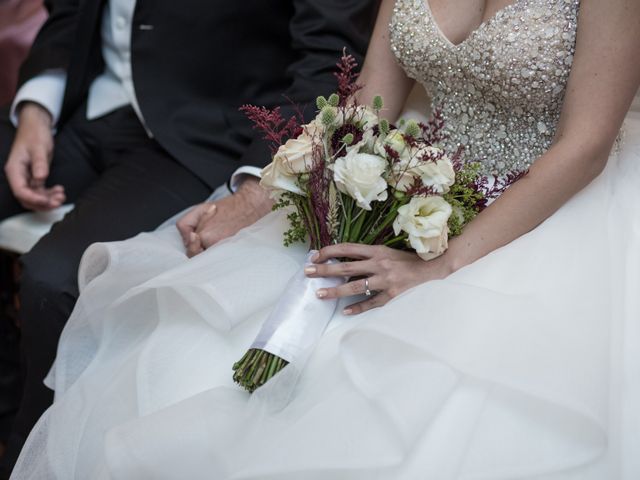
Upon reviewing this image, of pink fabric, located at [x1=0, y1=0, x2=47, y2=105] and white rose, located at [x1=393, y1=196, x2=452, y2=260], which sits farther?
pink fabric, located at [x1=0, y1=0, x2=47, y2=105]

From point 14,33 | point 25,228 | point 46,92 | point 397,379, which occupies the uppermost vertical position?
point 397,379

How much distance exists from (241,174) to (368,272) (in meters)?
0.54

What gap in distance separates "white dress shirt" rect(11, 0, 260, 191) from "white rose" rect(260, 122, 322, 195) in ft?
2.60

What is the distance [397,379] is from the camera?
3.22ft

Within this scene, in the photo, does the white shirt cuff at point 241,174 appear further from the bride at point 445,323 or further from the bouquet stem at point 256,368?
the bouquet stem at point 256,368

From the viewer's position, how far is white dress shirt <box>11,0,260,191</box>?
74.2 inches

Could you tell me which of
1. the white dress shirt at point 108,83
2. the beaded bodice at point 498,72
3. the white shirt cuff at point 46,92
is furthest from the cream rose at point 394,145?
the white shirt cuff at point 46,92

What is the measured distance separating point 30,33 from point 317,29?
47.5 inches

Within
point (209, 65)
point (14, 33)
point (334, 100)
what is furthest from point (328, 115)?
point (14, 33)

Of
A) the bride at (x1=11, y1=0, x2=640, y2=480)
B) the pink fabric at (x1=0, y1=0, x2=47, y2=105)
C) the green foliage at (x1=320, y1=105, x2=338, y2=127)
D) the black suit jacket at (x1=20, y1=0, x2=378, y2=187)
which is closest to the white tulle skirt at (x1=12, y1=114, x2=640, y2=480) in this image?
the bride at (x1=11, y1=0, x2=640, y2=480)

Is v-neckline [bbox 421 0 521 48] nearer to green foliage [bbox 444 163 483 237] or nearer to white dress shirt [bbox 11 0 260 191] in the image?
green foliage [bbox 444 163 483 237]

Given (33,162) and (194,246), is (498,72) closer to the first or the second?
(194,246)

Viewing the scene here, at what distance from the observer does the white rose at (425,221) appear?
1.10 meters

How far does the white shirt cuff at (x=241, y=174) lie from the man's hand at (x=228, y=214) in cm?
2
